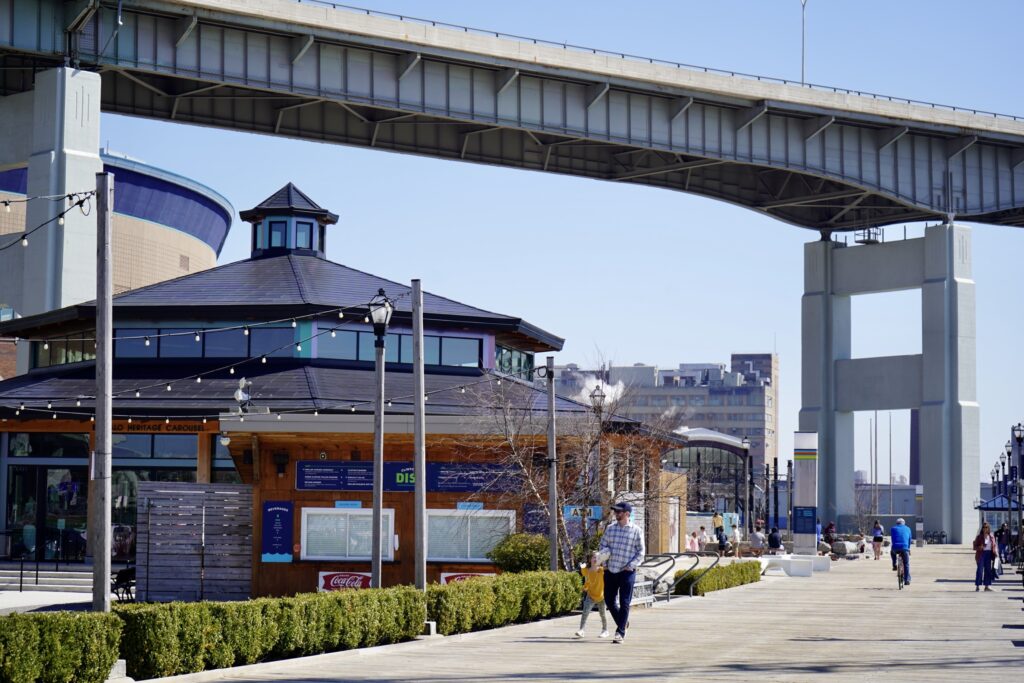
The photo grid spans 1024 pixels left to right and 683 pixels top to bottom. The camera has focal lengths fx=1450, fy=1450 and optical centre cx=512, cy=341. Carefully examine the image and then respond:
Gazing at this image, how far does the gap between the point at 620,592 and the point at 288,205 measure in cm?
3477

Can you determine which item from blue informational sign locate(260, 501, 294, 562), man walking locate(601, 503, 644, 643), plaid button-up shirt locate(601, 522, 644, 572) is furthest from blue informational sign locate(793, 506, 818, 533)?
plaid button-up shirt locate(601, 522, 644, 572)

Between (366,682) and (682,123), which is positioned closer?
(366,682)

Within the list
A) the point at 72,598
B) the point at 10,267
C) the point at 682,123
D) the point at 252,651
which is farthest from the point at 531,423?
the point at 10,267

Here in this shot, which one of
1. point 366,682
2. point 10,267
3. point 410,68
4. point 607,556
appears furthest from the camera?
point 10,267

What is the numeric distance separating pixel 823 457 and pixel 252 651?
6618 centimetres

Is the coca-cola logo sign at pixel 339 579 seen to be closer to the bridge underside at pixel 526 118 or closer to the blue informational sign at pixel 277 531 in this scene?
the blue informational sign at pixel 277 531

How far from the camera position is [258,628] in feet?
54.2

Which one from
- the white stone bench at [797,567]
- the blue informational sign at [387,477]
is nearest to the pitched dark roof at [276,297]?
the blue informational sign at [387,477]

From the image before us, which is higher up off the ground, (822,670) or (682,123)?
(682,123)

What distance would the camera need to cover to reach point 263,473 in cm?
3347

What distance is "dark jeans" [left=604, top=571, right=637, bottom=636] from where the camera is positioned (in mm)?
18078

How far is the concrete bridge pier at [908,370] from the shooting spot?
74.2m

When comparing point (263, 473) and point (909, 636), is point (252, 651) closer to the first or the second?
point (909, 636)

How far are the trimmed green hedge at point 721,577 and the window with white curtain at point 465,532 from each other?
419cm
